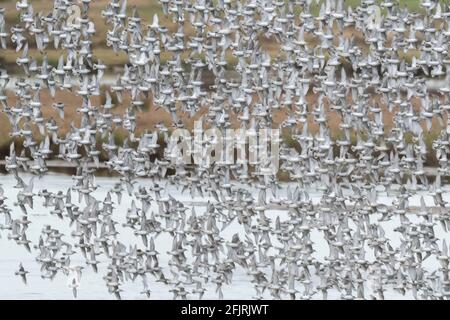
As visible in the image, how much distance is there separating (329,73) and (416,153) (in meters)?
0.19

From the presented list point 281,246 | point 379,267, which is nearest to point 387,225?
point 379,267

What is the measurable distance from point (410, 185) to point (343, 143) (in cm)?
13

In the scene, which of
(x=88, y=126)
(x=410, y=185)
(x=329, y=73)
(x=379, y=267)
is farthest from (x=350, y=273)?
(x=88, y=126)

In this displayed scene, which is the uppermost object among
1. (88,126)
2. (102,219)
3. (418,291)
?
(88,126)

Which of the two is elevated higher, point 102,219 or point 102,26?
point 102,26

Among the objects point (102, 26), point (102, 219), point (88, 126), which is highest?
point (102, 26)

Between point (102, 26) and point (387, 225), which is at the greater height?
point (102, 26)

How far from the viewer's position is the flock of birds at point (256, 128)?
64.1 inches

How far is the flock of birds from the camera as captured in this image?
1.63 metres

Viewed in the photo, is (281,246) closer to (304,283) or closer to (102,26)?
(304,283)

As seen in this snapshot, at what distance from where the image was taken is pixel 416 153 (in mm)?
1638

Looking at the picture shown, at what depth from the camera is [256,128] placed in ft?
5.36

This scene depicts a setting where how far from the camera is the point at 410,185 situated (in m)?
1.64

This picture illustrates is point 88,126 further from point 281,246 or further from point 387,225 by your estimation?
point 387,225
